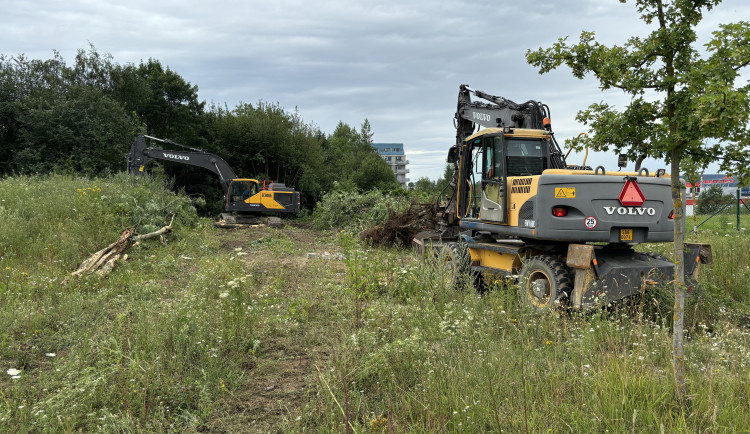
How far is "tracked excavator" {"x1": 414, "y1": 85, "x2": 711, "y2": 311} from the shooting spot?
659 cm

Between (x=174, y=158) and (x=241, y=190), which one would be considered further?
(x=241, y=190)

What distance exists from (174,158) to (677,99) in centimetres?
2094

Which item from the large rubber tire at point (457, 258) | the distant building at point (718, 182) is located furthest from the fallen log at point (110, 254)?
the distant building at point (718, 182)

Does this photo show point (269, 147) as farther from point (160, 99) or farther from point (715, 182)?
point (715, 182)

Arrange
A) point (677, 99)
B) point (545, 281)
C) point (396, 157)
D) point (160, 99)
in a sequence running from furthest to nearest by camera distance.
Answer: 1. point (396, 157)
2. point (160, 99)
3. point (545, 281)
4. point (677, 99)

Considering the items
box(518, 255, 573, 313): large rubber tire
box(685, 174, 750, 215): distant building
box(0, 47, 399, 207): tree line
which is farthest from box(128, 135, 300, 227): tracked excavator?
box(518, 255, 573, 313): large rubber tire

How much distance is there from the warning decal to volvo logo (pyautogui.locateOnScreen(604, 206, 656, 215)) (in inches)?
18.4

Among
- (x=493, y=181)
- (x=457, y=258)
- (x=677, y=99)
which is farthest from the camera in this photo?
(x=457, y=258)

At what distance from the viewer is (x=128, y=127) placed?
3022 centimetres

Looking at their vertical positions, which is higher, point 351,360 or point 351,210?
point 351,210

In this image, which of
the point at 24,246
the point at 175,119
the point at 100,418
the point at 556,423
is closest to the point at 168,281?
the point at 24,246

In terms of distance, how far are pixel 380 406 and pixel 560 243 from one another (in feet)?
14.8

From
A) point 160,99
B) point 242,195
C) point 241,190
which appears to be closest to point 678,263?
point 242,195

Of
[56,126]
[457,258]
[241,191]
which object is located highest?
[56,126]
